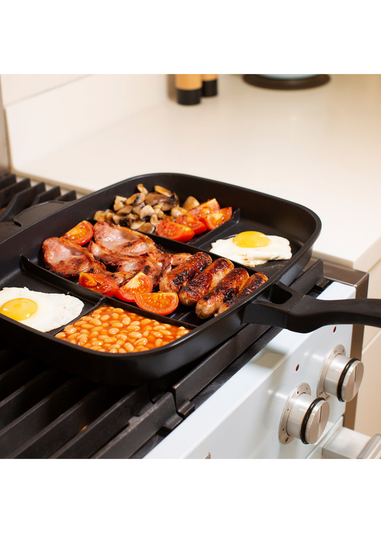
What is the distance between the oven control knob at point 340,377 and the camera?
1.17 metres

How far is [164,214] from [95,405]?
0.69 meters

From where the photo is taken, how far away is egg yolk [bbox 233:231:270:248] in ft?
4.28

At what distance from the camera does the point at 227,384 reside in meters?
0.98

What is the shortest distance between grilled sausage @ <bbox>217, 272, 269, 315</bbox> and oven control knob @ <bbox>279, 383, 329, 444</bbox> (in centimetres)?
22

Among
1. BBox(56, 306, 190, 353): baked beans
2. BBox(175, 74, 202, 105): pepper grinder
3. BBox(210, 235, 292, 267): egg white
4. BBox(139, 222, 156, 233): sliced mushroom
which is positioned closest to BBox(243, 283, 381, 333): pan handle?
BBox(56, 306, 190, 353): baked beans

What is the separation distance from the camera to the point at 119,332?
3.28 feet

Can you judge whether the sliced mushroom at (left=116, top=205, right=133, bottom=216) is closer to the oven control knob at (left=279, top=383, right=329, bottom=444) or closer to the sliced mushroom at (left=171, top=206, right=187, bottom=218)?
the sliced mushroom at (left=171, top=206, right=187, bottom=218)

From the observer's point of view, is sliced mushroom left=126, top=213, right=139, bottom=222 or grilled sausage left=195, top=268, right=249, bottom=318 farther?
sliced mushroom left=126, top=213, right=139, bottom=222

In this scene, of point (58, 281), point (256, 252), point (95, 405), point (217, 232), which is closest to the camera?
point (95, 405)

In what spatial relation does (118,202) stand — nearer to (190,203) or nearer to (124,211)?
(124,211)

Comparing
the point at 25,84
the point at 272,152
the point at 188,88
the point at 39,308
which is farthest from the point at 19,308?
the point at 188,88

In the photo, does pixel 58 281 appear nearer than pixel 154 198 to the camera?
Yes

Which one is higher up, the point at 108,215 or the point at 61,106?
the point at 61,106
